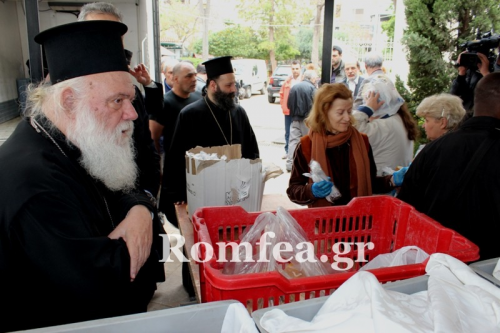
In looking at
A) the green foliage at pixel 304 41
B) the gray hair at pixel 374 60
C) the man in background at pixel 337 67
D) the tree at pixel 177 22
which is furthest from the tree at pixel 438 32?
the tree at pixel 177 22

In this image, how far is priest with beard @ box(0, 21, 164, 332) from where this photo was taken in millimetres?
1104

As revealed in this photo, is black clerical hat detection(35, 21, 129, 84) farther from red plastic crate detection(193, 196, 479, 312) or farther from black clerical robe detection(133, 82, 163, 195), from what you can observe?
black clerical robe detection(133, 82, 163, 195)

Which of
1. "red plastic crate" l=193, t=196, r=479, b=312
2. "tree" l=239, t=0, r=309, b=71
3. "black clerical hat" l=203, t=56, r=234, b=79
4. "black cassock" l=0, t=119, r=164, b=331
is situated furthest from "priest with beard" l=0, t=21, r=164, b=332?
"tree" l=239, t=0, r=309, b=71

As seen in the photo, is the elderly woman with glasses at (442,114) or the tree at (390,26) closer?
the elderly woman with glasses at (442,114)

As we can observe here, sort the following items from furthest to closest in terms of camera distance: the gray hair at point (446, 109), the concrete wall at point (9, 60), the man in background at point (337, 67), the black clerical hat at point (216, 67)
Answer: the concrete wall at point (9, 60) → the man in background at point (337, 67) → the black clerical hat at point (216, 67) → the gray hair at point (446, 109)

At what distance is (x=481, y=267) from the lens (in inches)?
42.4

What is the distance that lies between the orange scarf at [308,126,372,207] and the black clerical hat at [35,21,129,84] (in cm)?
137

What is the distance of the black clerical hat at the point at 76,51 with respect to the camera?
1347mm

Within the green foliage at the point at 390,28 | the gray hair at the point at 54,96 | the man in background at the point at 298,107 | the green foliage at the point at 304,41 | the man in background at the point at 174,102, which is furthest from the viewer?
the green foliage at the point at 304,41

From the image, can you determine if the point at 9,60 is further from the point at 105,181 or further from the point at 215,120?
the point at 105,181

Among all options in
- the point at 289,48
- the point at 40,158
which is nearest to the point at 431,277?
the point at 40,158

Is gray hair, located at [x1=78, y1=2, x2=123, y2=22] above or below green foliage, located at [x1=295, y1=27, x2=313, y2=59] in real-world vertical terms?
below

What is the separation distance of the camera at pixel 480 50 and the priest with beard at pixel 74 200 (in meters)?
3.93

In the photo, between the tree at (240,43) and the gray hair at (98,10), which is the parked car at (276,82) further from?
the gray hair at (98,10)
